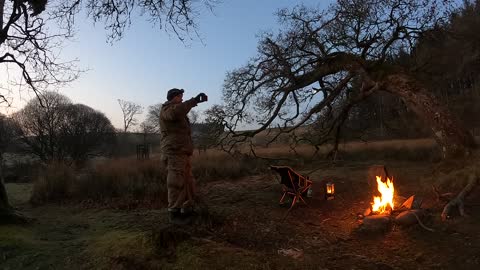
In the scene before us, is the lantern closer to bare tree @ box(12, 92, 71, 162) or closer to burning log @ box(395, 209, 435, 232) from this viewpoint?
burning log @ box(395, 209, 435, 232)

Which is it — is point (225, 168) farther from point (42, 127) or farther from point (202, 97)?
point (42, 127)

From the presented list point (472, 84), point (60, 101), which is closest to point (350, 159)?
point (472, 84)

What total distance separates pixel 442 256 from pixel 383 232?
49.3 inches

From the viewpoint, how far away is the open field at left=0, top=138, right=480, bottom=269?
5.88m

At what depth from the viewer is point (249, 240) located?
6695 mm

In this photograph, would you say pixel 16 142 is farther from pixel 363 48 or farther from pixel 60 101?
pixel 363 48

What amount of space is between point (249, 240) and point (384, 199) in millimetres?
2982

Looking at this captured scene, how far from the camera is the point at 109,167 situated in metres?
15.3

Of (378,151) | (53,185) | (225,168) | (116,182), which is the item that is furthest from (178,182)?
(378,151)

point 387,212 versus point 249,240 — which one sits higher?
point 387,212

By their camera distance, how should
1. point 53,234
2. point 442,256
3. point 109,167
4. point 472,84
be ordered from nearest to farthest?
point 442,256
point 53,234
point 109,167
point 472,84

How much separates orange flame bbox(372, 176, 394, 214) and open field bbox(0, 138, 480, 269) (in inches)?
18.7

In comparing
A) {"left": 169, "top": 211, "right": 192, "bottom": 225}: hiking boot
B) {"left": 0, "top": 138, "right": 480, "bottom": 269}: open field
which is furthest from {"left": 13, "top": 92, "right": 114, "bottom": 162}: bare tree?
{"left": 169, "top": 211, "right": 192, "bottom": 225}: hiking boot

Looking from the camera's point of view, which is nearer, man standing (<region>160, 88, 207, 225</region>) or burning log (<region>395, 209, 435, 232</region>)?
man standing (<region>160, 88, 207, 225</region>)
